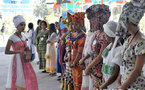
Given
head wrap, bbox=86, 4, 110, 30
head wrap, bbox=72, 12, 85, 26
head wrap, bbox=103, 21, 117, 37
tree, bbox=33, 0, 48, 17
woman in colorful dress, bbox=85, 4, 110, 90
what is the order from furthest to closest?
tree, bbox=33, 0, 48, 17
head wrap, bbox=72, 12, 85, 26
head wrap, bbox=86, 4, 110, 30
woman in colorful dress, bbox=85, 4, 110, 90
head wrap, bbox=103, 21, 117, 37

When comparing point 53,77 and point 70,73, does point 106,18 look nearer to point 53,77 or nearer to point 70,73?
point 70,73

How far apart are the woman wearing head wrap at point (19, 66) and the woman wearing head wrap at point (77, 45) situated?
0.87 meters

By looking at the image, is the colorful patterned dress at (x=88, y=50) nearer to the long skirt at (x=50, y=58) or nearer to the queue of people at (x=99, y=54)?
the queue of people at (x=99, y=54)

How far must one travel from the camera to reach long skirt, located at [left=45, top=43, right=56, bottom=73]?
23.1 ft

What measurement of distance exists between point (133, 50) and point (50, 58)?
5.22 meters

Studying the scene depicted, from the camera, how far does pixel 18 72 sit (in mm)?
4055

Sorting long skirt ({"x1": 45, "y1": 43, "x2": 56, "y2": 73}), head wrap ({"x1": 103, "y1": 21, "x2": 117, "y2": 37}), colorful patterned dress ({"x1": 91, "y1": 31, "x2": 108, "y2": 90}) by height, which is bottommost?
long skirt ({"x1": 45, "y1": 43, "x2": 56, "y2": 73})

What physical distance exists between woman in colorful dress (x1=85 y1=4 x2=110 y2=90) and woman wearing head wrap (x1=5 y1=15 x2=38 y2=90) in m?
1.47

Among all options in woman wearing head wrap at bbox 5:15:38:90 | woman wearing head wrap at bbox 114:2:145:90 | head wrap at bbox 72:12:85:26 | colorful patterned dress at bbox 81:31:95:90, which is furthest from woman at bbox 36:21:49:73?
woman wearing head wrap at bbox 114:2:145:90

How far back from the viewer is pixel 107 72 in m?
2.49

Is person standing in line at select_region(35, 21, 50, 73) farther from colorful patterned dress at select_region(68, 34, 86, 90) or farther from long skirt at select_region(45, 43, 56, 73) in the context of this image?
colorful patterned dress at select_region(68, 34, 86, 90)

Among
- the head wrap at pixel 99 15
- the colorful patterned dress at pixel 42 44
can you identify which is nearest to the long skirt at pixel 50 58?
the colorful patterned dress at pixel 42 44

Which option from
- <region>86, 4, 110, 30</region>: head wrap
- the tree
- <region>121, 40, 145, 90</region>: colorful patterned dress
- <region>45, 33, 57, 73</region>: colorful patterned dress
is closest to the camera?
<region>121, 40, 145, 90</region>: colorful patterned dress

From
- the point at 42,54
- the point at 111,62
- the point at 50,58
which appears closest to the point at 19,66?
the point at 111,62
